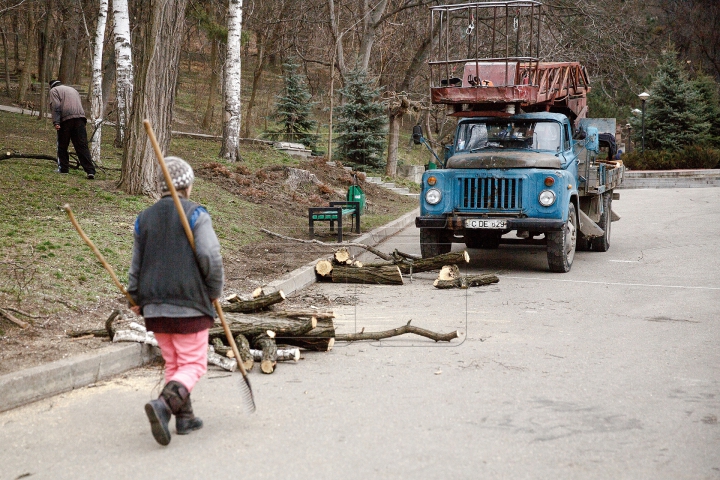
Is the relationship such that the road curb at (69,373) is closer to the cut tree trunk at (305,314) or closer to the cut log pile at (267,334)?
the cut log pile at (267,334)

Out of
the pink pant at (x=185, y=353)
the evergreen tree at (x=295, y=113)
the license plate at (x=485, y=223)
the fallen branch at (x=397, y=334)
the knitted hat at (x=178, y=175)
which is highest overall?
the evergreen tree at (x=295, y=113)

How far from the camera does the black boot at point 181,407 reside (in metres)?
4.92

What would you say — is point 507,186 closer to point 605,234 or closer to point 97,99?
point 605,234

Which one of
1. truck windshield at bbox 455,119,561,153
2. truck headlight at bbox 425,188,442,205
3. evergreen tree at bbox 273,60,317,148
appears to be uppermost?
evergreen tree at bbox 273,60,317,148

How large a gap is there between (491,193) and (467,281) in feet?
6.05

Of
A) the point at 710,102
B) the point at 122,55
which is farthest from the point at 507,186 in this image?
the point at 710,102

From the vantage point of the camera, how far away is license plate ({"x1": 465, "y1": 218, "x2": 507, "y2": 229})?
12195mm

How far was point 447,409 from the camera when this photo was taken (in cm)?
572

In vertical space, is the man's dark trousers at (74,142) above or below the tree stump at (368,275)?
above

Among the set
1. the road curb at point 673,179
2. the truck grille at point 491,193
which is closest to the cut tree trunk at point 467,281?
the truck grille at point 491,193

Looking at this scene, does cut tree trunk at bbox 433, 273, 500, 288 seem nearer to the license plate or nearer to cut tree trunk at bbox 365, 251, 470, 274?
cut tree trunk at bbox 365, 251, 470, 274

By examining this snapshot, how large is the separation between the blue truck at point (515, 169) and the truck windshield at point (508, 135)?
0.02 meters

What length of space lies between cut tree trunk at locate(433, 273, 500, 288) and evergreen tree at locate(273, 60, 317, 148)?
22695 millimetres

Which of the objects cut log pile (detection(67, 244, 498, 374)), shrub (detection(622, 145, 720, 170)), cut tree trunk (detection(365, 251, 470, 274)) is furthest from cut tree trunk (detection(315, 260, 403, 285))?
shrub (detection(622, 145, 720, 170))
